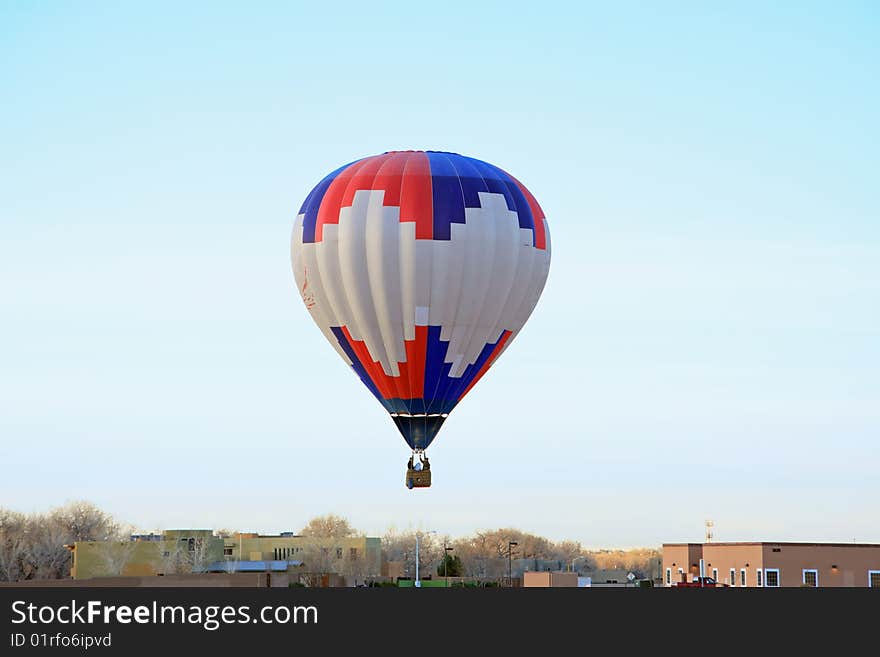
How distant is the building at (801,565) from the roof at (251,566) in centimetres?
5005

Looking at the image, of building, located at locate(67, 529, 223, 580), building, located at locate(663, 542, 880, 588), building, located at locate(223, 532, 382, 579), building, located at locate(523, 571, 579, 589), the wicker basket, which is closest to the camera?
the wicker basket

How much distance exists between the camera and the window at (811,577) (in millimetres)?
111938

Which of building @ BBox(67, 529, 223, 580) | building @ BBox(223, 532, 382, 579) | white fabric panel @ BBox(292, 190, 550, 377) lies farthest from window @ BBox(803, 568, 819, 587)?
white fabric panel @ BBox(292, 190, 550, 377)

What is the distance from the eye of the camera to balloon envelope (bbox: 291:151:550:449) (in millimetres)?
57594

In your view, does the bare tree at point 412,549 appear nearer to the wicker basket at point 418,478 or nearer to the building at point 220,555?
the building at point 220,555

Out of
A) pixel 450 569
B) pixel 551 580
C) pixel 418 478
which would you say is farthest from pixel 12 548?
pixel 418 478

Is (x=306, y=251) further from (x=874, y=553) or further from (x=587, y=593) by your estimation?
(x=874, y=553)

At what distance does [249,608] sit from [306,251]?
66.1ft

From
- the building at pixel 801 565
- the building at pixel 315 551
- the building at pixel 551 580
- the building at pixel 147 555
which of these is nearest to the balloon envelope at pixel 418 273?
the building at pixel 551 580

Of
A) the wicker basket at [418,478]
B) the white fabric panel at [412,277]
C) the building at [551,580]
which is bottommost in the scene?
the building at [551,580]

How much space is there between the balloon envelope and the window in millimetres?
59548

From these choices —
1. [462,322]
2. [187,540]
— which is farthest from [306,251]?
[187,540]

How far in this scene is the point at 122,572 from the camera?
129m

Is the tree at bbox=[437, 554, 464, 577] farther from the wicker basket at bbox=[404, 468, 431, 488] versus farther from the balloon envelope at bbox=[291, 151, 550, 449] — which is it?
the wicker basket at bbox=[404, 468, 431, 488]
